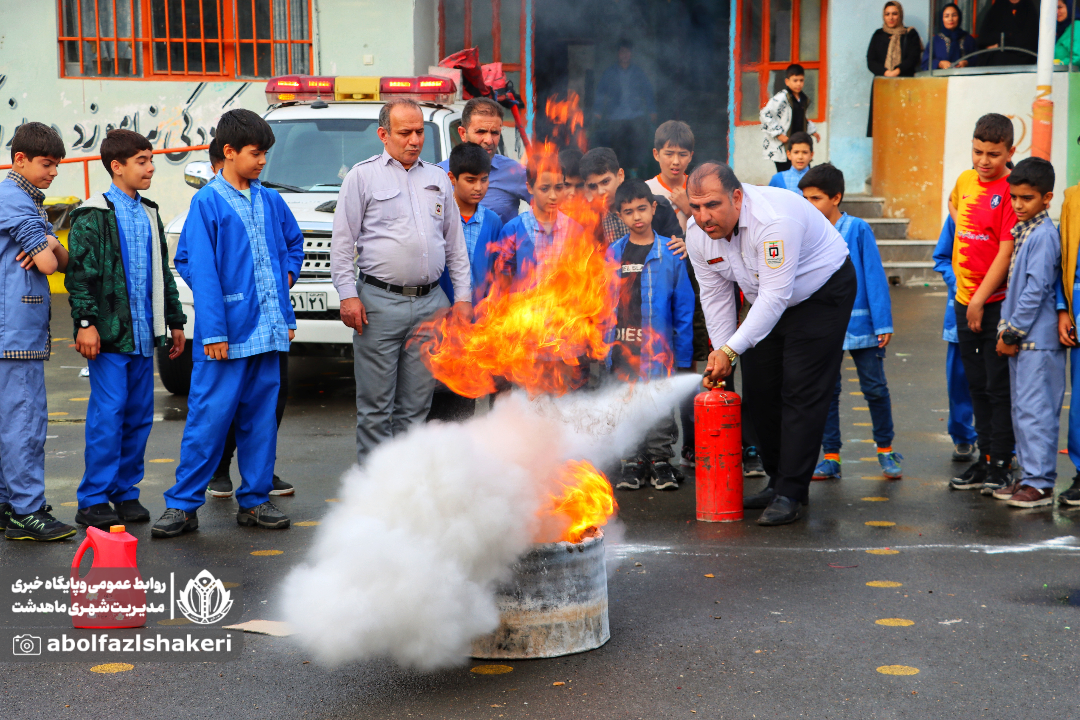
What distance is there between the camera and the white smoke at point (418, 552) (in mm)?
3678

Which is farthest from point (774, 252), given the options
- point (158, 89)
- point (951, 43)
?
point (158, 89)

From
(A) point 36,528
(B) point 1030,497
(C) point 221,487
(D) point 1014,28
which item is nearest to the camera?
(A) point 36,528

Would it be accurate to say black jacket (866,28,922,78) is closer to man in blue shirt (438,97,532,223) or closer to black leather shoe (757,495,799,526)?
man in blue shirt (438,97,532,223)

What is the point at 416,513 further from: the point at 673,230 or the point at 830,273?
the point at 673,230

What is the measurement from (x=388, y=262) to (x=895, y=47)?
12.3m

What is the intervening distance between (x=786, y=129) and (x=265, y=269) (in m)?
9.61

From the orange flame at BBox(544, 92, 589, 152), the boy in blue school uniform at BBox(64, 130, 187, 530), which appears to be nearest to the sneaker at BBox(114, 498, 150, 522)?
the boy in blue school uniform at BBox(64, 130, 187, 530)

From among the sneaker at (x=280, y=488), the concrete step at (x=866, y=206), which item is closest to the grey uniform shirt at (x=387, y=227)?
the sneaker at (x=280, y=488)

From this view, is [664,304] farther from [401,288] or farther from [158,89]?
[158,89]

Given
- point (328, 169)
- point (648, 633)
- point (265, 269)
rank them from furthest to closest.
Result: point (328, 169) < point (265, 269) < point (648, 633)

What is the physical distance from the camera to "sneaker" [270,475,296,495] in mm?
6520

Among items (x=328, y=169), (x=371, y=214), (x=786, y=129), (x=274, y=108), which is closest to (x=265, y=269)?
(x=371, y=214)

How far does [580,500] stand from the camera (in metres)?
4.28

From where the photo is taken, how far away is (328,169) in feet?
31.1
